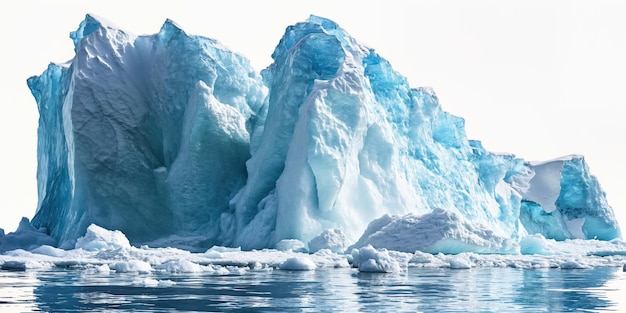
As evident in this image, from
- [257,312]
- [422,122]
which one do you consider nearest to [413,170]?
[422,122]

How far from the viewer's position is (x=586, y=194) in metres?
36.2

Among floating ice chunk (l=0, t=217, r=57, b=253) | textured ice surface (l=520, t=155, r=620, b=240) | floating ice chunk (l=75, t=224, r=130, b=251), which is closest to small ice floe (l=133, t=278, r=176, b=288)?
floating ice chunk (l=75, t=224, r=130, b=251)

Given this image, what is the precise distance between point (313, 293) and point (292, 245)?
11.1 meters

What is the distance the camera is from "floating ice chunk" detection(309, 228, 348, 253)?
20.2 meters

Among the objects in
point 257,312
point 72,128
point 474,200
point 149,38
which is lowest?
point 257,312

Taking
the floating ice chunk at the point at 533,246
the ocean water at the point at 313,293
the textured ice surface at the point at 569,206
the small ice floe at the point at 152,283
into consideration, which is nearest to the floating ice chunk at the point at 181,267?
the ocean water at the point at 313,293

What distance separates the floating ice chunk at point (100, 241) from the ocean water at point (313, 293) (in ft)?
19.6

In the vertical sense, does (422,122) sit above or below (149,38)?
below

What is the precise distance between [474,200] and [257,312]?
21030 mm

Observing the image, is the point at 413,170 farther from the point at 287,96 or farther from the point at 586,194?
the point at 586,194

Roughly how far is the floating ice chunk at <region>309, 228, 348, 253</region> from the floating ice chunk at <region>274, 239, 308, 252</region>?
415mm

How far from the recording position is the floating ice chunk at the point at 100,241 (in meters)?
19.7

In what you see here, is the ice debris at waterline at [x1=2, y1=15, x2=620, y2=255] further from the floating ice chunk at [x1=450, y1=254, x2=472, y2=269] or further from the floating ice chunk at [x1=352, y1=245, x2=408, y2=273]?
the floating ice chunk at [x1=352, y1=245, x2=408, y2=273]

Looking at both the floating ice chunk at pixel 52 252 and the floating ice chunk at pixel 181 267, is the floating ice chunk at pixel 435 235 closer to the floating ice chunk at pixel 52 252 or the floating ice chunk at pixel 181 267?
the floating ice chunk at pixel 181 267
